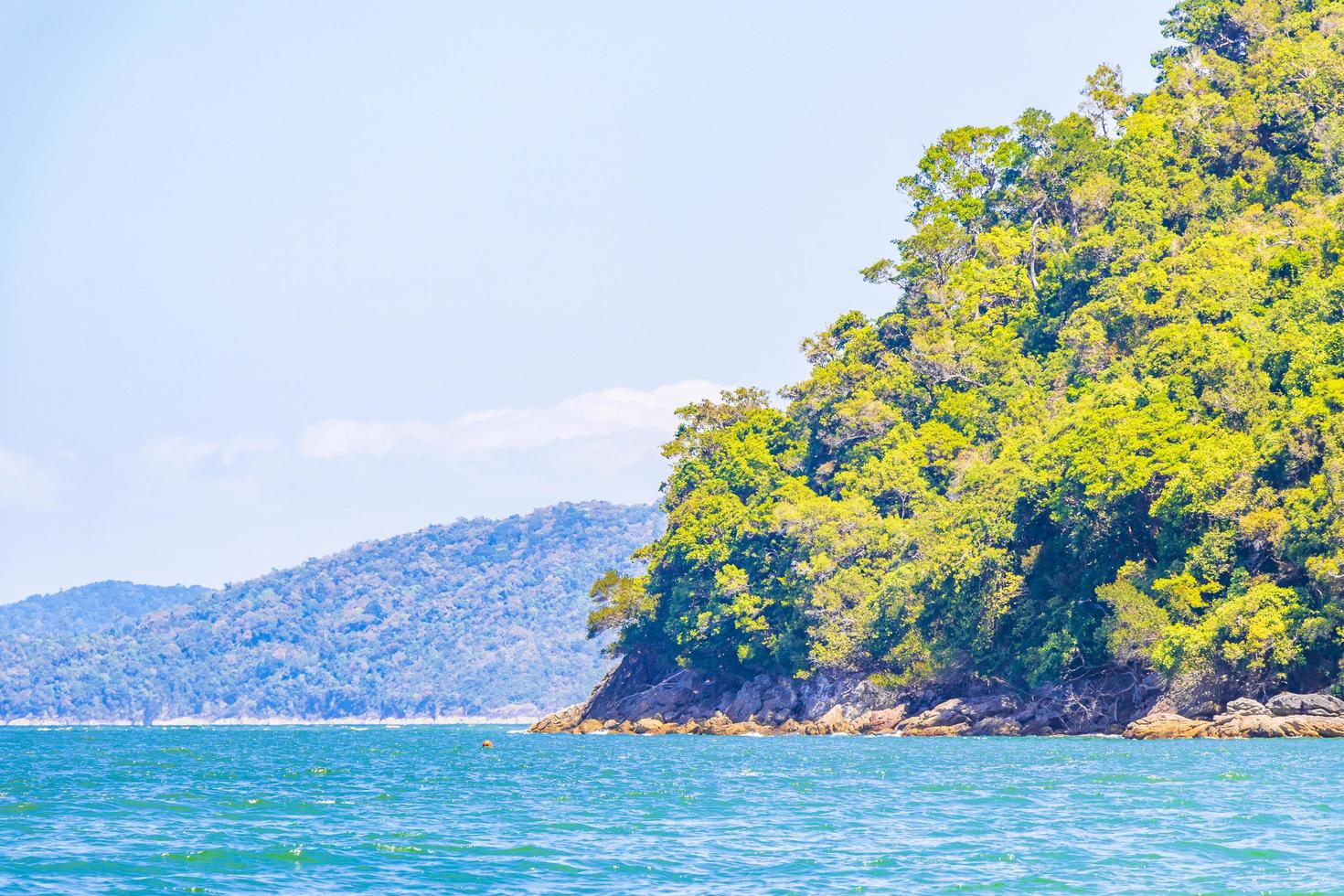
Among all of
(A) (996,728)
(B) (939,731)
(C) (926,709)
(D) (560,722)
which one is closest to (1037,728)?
(A) (996,728)

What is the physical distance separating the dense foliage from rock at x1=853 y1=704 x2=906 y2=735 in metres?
1.81

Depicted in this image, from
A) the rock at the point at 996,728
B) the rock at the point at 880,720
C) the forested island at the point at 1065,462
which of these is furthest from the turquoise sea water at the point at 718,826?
the rock at the point at 880,720

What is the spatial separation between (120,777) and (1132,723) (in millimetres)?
38964

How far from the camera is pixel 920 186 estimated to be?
112688 mm

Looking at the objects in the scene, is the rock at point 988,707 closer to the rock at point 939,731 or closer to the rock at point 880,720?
the rock at point 939,731

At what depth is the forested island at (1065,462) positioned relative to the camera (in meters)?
63.3

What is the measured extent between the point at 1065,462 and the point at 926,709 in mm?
17194

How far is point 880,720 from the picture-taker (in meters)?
82.2

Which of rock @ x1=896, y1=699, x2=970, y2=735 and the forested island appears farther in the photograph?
rock @ x1=896, y1=699, x2=970, y2=735

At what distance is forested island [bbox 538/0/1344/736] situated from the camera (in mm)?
63312

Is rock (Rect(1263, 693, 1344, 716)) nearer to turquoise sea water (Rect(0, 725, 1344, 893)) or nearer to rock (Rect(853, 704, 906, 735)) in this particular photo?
turquoise sea water (Rect(0, 725, 1344, 893))

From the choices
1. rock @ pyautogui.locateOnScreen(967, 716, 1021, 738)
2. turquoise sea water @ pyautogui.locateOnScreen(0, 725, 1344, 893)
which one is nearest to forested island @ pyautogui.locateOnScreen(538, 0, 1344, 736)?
rock @ pyautogui.locateOnScreen(967, 716, 1021, 738)

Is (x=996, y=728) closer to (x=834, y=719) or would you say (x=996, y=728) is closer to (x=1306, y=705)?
(x=834, y=719)

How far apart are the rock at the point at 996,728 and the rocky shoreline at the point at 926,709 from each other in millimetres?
60
